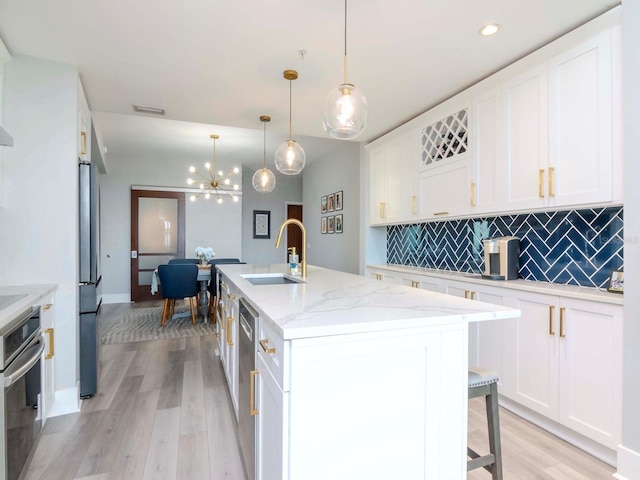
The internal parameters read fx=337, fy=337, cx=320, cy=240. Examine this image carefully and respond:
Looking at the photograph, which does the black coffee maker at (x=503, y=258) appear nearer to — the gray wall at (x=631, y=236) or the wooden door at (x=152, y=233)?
the gray wall at (x=631, y=236)

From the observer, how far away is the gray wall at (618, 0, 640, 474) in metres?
1.05

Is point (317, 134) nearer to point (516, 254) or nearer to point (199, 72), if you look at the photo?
point (199, 72)

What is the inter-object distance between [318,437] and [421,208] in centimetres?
263

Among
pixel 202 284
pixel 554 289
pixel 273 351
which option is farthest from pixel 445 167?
pixel 202 284

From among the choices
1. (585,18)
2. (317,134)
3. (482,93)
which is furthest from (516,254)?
(317,134)

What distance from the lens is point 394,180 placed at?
3.72 meters

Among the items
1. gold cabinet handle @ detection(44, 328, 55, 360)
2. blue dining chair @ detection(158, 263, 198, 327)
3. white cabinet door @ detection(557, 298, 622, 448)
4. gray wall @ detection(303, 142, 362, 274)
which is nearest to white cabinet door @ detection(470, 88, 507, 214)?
white cabinet door @ detection(557, 298, 622, 448)

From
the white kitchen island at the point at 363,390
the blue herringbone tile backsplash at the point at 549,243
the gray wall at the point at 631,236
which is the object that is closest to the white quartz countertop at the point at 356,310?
the white kitchen island at the point at 363,390

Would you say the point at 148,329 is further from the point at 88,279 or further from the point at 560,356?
the point at 560,356

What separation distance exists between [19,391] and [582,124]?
3.18 meters

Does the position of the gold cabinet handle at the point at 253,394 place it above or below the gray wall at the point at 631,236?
below

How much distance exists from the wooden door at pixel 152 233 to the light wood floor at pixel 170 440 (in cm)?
371

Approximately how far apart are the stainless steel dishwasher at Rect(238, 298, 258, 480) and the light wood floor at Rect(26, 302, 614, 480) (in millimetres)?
274

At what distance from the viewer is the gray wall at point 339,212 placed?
498 cm
